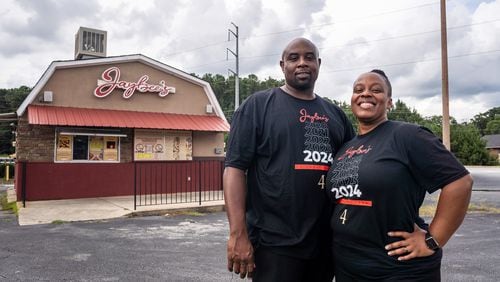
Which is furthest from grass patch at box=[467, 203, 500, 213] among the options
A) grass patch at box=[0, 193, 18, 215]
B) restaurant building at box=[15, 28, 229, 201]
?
grass patch at box=[0, 193, 18, 215]

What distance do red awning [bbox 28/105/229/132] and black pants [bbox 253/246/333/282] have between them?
1094 cm

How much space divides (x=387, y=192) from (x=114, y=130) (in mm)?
12679

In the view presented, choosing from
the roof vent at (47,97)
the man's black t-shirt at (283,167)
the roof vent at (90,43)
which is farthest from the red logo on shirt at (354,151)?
the roof vent at (90,43)

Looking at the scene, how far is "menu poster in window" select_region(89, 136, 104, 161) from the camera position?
43.8ft

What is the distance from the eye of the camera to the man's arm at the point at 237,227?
7.34 ft

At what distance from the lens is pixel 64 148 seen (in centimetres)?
1290

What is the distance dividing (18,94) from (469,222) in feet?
185

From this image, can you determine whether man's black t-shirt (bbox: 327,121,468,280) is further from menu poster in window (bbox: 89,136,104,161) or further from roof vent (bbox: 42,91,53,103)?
menu poster in window (bbox: 89,136,104,161)

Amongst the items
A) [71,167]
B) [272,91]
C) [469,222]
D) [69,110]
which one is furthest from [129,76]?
[272,91]

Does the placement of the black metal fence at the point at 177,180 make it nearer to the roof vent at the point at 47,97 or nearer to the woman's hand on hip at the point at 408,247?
the roof vent at the point at 47,97

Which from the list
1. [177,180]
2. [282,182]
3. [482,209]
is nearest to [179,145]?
[177,180]

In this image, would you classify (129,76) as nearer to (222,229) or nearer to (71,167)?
(71,167)

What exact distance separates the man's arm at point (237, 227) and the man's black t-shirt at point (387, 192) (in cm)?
53

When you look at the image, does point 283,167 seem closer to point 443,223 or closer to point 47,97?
point 443,223
